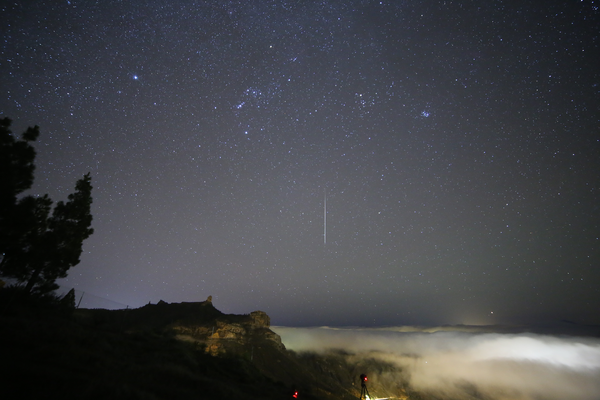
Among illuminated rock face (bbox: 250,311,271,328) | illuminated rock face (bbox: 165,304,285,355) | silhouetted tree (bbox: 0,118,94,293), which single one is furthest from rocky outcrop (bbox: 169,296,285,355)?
silhouetted tree (bbox: 0,118,94,293)

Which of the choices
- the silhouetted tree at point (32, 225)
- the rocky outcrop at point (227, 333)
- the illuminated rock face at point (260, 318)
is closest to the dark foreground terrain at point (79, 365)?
the silhouetted tree at point (32, 225)

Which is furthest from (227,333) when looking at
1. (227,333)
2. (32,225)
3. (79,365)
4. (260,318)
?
(79,365)

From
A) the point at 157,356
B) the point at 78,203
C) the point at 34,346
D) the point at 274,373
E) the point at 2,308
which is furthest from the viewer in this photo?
the point at 274,373

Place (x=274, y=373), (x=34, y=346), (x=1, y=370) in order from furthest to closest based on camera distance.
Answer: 1. (x=274, y=373)
2. (x=34, y=346)
3. (x=1, y=370)

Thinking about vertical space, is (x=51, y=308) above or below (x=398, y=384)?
above

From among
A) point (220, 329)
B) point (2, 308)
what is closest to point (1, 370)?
point (2, 308)

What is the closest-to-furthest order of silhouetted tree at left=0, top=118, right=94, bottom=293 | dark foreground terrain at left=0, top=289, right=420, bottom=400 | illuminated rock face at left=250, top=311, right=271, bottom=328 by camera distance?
dark foreground terrain at left=0, top=289, right=420, bottom=400 < silhouetted tree at left=0, top=118, right=94, bottom=293 < illuminated rock face at left=250, top=311, right=271, bottom=328

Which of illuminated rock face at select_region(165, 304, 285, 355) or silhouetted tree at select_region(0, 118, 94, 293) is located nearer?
silhouetted tree at select_region(0, 118, 94, 293)

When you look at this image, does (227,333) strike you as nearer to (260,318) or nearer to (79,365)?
(260,318)

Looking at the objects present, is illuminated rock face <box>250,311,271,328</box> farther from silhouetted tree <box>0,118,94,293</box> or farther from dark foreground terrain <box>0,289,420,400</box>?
silhouetted tree <box>0,118,94,293</box>

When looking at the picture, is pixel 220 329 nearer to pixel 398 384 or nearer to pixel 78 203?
pixel 78 203
